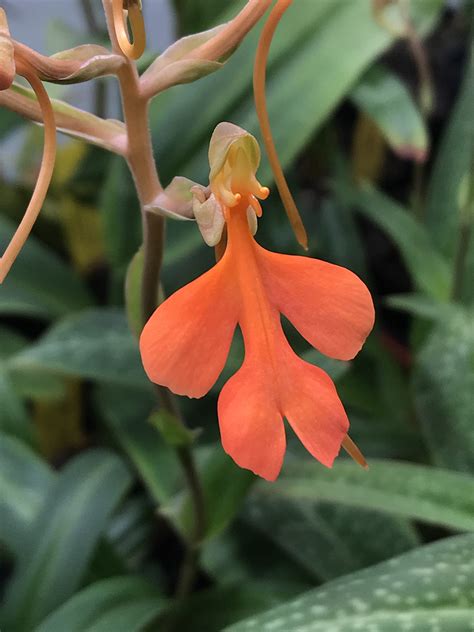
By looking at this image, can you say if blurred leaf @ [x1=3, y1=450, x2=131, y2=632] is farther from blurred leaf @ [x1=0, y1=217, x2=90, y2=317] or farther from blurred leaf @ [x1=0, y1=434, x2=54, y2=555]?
blurred leaf @ [x1=0, y1=217, x2=90, y2=317]

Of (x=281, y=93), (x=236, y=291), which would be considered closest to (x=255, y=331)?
(x=236, y=291)

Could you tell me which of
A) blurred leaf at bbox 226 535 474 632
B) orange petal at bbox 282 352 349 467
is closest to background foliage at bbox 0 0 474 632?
blurred leaf at bbox 226 535 474 632

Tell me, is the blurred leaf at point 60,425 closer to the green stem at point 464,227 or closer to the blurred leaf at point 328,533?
the blurred leaf at point 328,533

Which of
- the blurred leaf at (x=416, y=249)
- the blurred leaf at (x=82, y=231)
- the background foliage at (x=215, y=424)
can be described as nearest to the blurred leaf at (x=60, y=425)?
the background foliage at (x=215, y=424)

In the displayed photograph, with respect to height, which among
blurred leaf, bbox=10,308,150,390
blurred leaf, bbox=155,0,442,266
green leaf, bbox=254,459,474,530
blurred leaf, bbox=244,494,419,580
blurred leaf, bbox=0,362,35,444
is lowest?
blurred leaf, bbox=244,494,419,580

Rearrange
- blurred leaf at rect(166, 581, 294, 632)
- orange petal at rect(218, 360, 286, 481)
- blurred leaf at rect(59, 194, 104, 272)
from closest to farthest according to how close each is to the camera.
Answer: orange petal at rect(218, 360, 286, 481) < blurred leaf at rect(166, 581, 294, 632) < blurred leaf at rect(59, 194, 104, 272)

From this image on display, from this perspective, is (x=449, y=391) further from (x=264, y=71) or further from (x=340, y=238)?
(x=264, y=71)

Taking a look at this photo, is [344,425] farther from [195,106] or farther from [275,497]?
[195,106]
